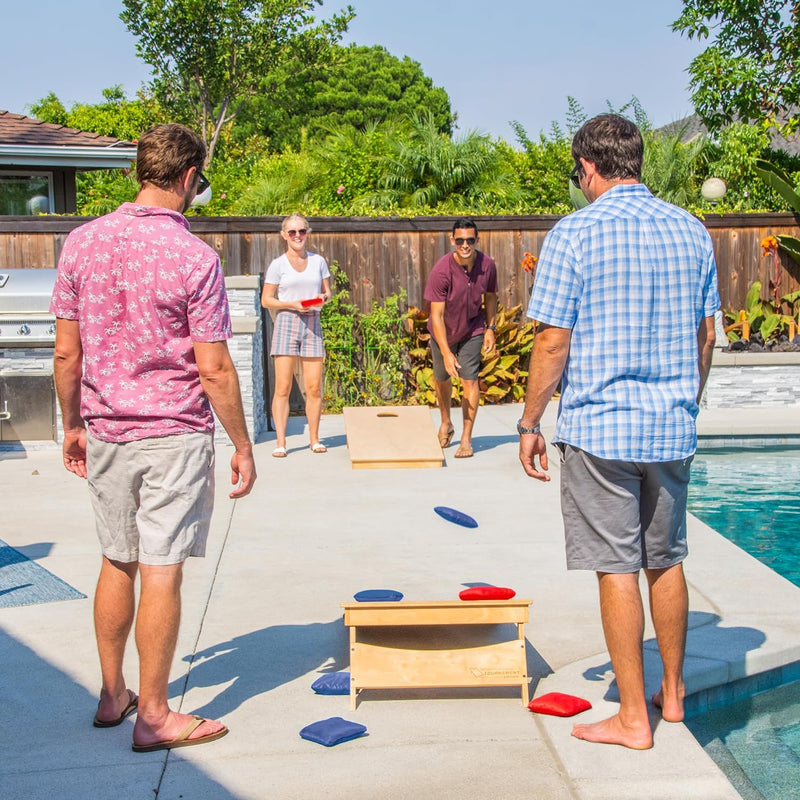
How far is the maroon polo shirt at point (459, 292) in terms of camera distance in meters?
8.05

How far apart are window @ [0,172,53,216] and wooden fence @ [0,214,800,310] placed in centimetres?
432

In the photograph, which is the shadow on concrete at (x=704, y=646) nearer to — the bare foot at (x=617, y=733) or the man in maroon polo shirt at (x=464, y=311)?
the bare foot at (x=617, y=733)

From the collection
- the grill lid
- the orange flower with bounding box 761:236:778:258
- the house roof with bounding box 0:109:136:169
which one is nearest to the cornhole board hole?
the grill lid

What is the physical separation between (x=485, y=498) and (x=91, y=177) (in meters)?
26.8

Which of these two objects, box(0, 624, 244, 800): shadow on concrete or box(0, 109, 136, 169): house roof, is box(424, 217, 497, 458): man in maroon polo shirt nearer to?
box(0, 624, 244, 800): shadow on concrete

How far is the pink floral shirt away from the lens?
3117mm

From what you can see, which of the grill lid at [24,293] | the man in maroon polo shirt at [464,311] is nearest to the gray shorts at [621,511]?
the man in maroon polo shirt at [464,311]

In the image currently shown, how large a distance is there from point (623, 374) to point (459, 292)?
4.97 meters

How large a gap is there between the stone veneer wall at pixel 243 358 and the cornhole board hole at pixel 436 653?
16.7ft

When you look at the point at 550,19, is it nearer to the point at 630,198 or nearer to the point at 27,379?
the point at 27,379

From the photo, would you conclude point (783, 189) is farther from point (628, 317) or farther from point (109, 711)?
point (109, 711)

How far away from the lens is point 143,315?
3.13 m

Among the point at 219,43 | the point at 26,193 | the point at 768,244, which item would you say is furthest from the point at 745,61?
the point at 219,43

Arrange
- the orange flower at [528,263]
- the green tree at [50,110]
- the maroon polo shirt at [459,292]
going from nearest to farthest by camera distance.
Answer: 1. the maroon polo shirt at [459,292]
2. the orange flower at [528,263]
3. the green tree at [50,110]
